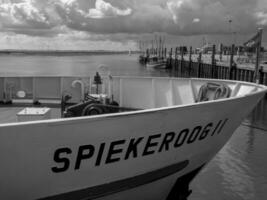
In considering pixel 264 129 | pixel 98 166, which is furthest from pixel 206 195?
pixel 264 129

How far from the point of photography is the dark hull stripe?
3.85m

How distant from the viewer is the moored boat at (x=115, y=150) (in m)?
3.37

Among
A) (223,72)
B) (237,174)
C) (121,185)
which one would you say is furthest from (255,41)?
(223,72)

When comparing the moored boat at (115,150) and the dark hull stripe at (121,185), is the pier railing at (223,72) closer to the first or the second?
the moored boat at (115,150)

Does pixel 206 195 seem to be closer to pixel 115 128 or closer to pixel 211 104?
pixel 211 104

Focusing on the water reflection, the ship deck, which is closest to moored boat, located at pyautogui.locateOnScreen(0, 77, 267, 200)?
the water reflection

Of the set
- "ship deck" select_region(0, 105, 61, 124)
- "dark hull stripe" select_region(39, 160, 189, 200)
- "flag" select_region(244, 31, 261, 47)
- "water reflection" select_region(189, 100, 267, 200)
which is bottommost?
"water reflection" select_region(189, 100, 267, 200)

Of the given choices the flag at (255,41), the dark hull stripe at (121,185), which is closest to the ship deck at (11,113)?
the dark hull stripe at (121,185)

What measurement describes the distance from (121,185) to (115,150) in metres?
0.65

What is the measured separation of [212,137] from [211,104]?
2.55 ft

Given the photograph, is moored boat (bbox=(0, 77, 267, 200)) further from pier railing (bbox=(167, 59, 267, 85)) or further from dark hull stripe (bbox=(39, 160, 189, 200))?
pier railing (bbox=(167, 59, 267, 85))

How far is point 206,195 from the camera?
6.87 meters

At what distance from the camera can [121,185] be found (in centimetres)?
423

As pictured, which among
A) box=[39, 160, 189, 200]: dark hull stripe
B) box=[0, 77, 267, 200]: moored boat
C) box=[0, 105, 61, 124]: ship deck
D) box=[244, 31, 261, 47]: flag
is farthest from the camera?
box=[244, 31, 261, 47]: flag
